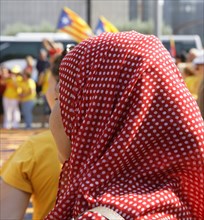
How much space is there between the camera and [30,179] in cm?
287

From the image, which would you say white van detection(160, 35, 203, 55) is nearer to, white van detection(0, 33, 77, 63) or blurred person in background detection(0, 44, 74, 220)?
white van detection(0, 33, 77, 63)

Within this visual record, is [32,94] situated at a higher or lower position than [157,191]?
lower

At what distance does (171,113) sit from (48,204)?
1237 mm

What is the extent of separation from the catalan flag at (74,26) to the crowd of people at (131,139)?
1055cm

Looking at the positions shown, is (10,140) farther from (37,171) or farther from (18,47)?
(37,171)

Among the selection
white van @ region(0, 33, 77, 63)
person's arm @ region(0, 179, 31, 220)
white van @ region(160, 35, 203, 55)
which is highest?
person's arm @ region(0, 179, 31, 220)

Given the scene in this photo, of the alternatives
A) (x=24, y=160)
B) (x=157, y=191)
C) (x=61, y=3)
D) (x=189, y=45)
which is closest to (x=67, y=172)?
(x=157, y=191)

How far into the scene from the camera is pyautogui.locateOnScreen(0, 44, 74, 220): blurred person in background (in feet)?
9.32

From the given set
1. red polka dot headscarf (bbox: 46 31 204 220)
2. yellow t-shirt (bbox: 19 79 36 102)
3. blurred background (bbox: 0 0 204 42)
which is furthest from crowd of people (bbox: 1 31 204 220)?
blurred background (bbox: 0 0 204 42)

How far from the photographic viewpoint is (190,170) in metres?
1.83

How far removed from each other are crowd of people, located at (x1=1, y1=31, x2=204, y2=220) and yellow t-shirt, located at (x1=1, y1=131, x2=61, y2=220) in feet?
3.20

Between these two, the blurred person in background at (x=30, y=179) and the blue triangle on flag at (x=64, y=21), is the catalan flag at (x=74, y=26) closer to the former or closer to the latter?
the blue triangle on flag at (x=64, y=21)

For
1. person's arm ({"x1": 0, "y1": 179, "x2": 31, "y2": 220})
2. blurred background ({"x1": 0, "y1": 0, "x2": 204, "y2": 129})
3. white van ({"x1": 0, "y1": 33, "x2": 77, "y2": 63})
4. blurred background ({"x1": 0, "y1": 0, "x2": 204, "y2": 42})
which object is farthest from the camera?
blurred background ({"x1": 0, "y1": 0, "x2": 204, "y2": 42})

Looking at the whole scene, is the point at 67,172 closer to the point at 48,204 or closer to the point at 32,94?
the point at 48,204
